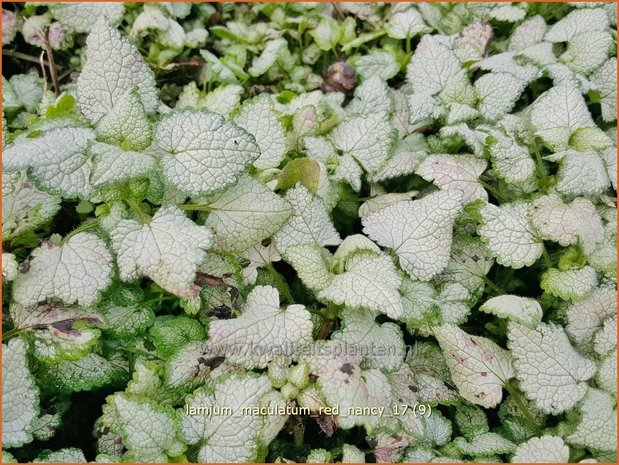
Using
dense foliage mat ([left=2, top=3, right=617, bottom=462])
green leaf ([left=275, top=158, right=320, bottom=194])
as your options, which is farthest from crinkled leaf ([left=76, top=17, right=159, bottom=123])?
green leaf ([left=275, top=158, right=320, bottom=194])

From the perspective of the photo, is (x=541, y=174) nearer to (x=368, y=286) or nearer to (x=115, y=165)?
(x=368, y=286)

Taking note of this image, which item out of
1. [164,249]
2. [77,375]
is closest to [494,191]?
[164,249]

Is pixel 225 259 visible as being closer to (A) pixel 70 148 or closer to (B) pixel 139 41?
(A) pixel 70 148

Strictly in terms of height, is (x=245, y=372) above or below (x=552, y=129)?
below

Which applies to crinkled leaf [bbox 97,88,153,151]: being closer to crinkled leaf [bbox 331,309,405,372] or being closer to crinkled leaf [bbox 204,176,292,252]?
crinkled leaf [bbox 204,176,292,252]

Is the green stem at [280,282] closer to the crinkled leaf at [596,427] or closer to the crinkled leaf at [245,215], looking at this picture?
the crinkled leaf at [245,215]

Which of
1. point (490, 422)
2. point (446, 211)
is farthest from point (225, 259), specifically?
point (490, 422)

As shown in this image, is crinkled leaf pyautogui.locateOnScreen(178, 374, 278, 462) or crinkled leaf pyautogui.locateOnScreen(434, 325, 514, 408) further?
crinkled leaf pyautogui.locateOnScreen(434, 325, 514, 408)
